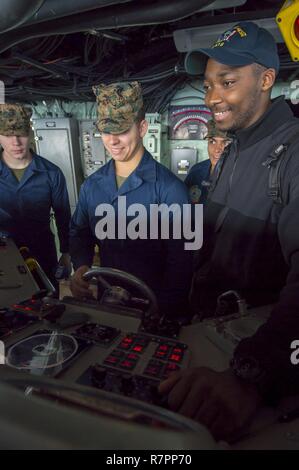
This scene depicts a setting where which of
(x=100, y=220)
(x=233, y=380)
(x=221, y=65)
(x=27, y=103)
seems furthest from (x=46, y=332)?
(x=27, y=103)

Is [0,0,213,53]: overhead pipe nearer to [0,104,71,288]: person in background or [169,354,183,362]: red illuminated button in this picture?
[0,104,71,288]: person in background

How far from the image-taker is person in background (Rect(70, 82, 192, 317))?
1.78 meters

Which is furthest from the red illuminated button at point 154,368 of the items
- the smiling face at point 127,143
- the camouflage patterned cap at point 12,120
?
the camouflage patterned cap at point 12,120

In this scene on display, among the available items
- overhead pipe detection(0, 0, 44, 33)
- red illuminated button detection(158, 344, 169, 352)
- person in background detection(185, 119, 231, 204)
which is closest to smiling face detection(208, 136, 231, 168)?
person in background detection(185, 119, 231, 204)

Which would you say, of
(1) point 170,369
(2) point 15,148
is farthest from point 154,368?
(2) point 15,148

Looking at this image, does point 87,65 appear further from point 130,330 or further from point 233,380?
point 233,380

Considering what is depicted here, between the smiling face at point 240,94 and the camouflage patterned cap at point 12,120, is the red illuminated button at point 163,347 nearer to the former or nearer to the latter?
the smiling face at point 240,94

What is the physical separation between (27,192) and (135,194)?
1127 mm

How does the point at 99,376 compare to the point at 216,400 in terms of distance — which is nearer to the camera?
the point at 216,400

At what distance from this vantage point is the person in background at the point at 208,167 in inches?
105

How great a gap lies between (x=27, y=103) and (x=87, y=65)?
2.17 meters

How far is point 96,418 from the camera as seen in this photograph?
0.28m

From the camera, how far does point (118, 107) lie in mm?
1827

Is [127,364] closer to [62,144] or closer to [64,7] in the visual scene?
[64,7]
